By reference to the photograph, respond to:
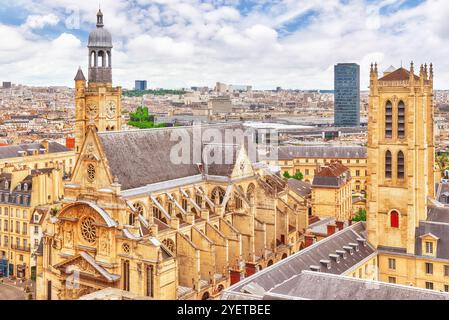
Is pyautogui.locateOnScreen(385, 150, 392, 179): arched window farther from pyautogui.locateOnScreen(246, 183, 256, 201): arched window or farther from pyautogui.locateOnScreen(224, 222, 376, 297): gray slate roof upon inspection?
pyautogui.locateOnScreen(246, 183, 256, 201): arched window

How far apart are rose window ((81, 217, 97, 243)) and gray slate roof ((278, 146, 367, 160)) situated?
7466cm

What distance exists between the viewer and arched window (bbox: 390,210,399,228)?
49000 mm

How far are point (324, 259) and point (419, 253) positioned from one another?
10424mm

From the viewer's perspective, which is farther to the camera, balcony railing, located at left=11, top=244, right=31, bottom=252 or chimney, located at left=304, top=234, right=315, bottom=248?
balcony railing, located at left=11, top=244, right=31, bottom=252

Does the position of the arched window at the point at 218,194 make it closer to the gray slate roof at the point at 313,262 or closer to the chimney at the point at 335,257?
the gray slate roof at the point at 313,262

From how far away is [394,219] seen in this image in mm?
49250

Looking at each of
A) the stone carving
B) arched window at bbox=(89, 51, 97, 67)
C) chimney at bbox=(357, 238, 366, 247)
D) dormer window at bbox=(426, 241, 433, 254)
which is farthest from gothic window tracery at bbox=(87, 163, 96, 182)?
dormer window at bbox=(426, 241, 433, 254)

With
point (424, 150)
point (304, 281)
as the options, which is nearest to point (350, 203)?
point (424, 150)

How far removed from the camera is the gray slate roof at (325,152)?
11388 centimetres

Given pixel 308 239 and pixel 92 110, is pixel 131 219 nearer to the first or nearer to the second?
pixel 308 239

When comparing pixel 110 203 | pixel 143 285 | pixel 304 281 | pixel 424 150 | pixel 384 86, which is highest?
pixel 384 86
